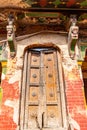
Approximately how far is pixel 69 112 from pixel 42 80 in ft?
2.99

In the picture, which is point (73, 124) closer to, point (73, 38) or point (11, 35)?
point (73, 38)

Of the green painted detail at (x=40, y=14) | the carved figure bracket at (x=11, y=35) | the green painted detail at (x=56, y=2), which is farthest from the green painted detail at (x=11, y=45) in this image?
the green painted detail at (x=56, y=2)

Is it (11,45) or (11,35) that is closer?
(11,35)

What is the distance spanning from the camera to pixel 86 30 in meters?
5.63

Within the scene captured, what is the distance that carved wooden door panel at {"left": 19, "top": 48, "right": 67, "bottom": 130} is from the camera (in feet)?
13.8

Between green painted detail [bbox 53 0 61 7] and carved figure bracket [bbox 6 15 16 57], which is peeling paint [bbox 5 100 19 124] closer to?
carved figure bracket [bbox 6 15 16 57]

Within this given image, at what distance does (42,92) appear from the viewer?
4602 millimetres

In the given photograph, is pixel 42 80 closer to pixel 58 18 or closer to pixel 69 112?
pixel 69 112

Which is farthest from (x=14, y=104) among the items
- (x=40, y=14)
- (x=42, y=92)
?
(x=40, y=14)

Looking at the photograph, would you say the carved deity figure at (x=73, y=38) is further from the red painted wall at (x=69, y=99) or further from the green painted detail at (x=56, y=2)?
the green painted detail at (x=56, y=2)

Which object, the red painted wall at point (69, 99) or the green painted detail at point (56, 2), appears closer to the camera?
the red painted wall at point (69, 99)

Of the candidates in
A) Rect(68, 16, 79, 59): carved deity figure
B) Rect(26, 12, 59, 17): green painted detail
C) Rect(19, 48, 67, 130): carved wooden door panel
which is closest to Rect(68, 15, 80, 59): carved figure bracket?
Rect(68, 16, 79, 59): carved deity figure

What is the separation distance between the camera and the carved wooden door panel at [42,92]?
4195 mm

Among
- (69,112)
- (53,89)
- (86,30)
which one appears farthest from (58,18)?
(69,112)
